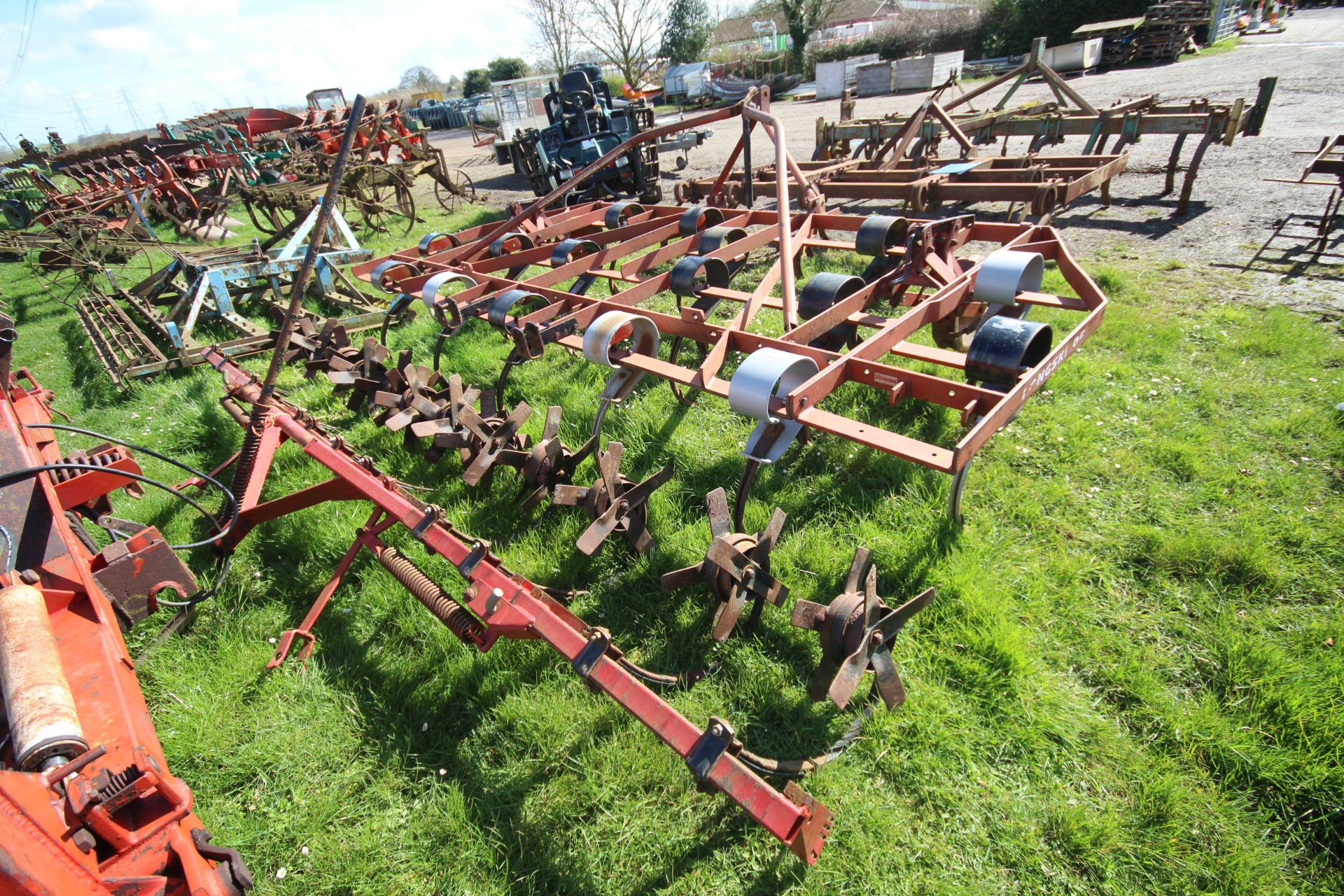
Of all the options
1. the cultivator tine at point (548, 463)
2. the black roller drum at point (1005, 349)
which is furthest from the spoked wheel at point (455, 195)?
the black roller drum at point (1005, 349)

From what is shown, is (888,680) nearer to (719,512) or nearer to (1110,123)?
(719,512)

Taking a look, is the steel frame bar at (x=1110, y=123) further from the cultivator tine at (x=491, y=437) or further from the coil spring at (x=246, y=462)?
the coil spring at (x=246, y=462)

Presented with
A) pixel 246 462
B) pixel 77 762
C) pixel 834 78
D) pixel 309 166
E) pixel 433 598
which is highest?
pixel 309 166

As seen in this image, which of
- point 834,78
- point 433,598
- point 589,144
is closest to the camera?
point 433,598

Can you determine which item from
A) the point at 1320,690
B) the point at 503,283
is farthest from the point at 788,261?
the point at 1320,690

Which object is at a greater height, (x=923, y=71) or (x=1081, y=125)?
(x=923, y=71)

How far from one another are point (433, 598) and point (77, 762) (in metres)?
1.35

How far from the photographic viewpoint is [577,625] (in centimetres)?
222

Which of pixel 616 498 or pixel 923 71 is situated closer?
pixel 616 498

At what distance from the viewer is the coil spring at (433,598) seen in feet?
8.30

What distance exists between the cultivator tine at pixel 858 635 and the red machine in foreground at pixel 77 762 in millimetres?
1751

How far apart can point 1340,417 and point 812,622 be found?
3.53 m

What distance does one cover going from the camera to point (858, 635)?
2.24 metres

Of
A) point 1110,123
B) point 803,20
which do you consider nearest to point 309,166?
point 1110,123
